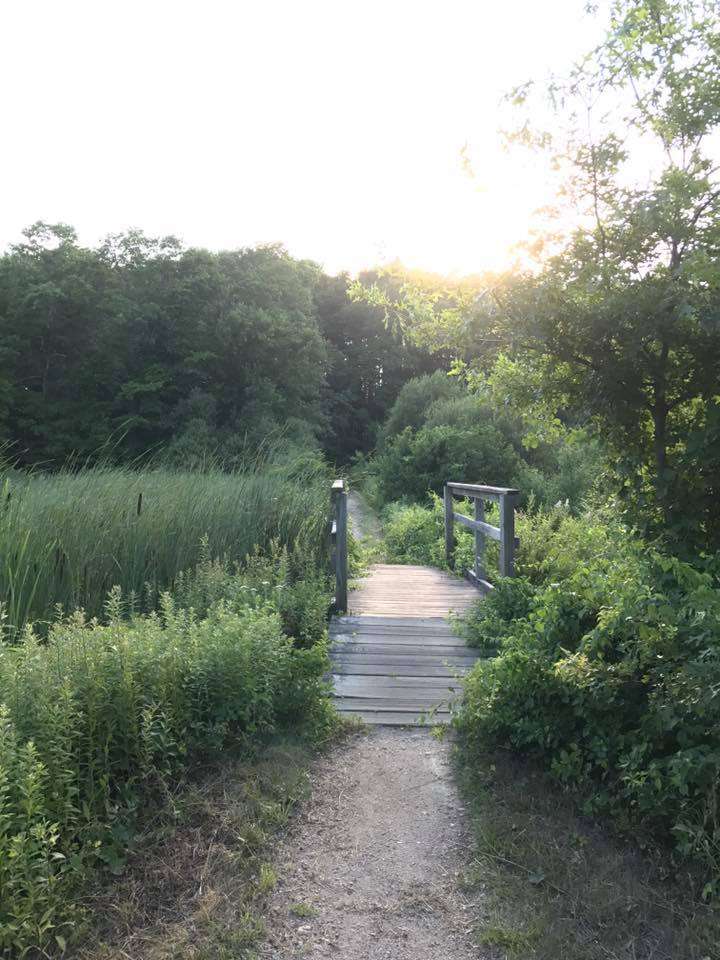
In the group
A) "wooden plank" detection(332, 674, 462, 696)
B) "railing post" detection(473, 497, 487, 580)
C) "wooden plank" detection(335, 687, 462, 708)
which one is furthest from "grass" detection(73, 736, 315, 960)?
"railing post" detection(473, 497, 487, 580)

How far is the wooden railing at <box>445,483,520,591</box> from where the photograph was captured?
6.46 metres

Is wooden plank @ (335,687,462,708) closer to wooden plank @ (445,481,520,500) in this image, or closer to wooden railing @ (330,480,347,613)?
wooden railing @ (330,480,347,613)

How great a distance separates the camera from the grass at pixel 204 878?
86.8 inches

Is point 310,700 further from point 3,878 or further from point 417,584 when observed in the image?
point 417,584

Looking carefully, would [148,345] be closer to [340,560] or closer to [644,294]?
[340,560]

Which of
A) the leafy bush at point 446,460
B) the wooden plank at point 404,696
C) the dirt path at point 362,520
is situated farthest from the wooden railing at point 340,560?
the leafy bush at point 446,460

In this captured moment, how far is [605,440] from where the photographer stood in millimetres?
4312

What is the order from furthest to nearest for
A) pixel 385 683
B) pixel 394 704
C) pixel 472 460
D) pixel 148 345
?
pixel 148 345 < pixel 472 460 < pixel 385 683 < pixel 394 704

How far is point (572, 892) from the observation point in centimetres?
246

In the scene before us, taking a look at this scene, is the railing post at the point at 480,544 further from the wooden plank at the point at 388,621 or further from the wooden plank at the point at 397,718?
the wooden plank at the point at 397,718

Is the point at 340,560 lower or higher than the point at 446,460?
lower

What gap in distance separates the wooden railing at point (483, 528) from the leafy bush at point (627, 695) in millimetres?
2383

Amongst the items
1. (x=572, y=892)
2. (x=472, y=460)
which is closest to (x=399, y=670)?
(x=572, y=892)

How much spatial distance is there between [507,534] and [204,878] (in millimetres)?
4526
